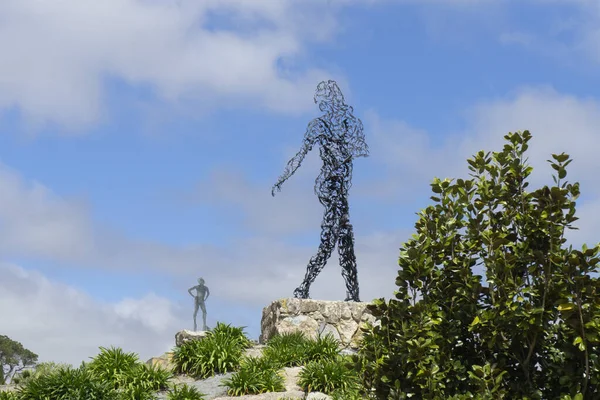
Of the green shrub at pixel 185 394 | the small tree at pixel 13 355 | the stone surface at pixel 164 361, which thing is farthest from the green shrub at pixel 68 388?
the small tree at pixel 13 355

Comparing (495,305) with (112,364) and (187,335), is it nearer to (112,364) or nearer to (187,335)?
(112,364)

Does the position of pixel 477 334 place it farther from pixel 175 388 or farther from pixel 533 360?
pixel 175 388

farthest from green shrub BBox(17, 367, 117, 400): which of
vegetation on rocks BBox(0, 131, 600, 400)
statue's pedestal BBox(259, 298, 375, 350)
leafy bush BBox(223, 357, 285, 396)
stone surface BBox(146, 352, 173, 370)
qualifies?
vegetation on rocks BBox(0, 131, 600, 400)

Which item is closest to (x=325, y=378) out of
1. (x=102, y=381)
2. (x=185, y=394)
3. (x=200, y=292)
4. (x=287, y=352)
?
(x=287, y=352)

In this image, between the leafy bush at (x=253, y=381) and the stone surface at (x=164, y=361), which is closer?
the leafy bush at (x=253, y=381)

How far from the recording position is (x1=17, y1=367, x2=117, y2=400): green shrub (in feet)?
40.4

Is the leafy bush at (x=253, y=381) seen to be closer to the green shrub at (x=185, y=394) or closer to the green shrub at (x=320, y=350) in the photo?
the green shrub at (x=185, y=394)

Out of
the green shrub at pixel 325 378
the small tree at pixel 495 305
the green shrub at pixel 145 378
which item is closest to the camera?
the small tree at pixel 495 305

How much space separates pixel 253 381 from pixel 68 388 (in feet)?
10.6

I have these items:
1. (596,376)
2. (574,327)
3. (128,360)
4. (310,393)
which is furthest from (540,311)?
(128,360)

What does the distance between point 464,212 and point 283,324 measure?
11.6 metres

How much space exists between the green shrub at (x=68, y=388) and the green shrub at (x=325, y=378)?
11.1 ft

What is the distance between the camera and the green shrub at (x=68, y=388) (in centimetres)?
1231

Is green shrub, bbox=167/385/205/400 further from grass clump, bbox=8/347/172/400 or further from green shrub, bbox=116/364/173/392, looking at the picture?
green shrub, bbox=116/364/173/392
